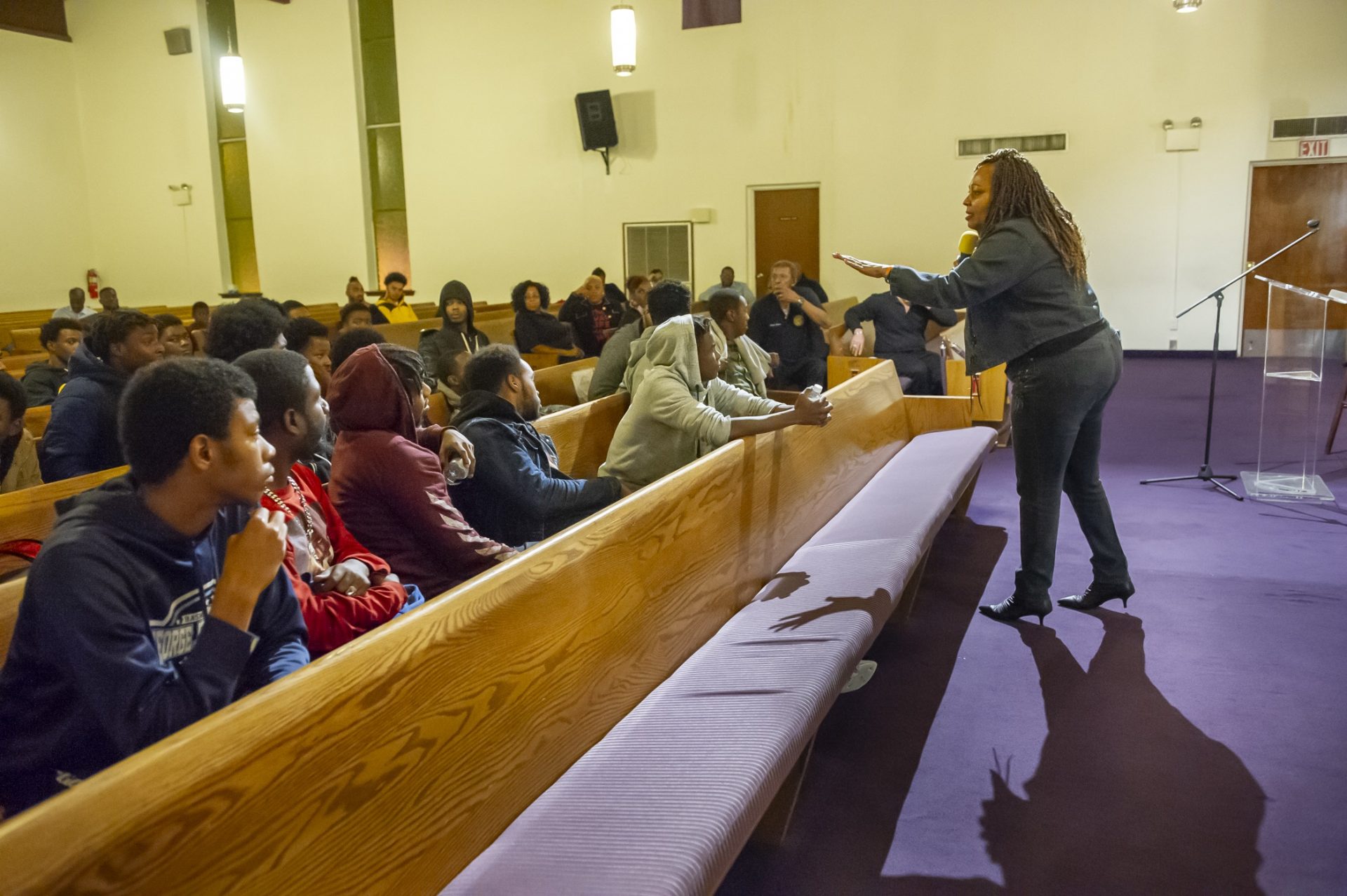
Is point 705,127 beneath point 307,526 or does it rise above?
above

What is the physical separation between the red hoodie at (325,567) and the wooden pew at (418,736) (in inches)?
14.2

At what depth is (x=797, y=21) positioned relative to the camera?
1073 centimetres

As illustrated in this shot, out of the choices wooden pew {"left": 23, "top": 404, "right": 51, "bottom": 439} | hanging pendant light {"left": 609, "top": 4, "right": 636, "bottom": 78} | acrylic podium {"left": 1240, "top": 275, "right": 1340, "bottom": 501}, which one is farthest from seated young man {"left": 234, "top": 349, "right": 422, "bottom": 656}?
hanging pendant light {"left": 609, "top": 4, "right": 636, "bottom": 78}

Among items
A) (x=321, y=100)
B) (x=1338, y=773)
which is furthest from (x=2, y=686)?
(x=321, y=100)

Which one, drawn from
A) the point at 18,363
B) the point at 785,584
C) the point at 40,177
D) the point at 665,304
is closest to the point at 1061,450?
the point at 785,584

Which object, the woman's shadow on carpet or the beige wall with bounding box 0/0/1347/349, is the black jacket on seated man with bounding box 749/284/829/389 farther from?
the beige wall with bounding box 0/0/1347/349

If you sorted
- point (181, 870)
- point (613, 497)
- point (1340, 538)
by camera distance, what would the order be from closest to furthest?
point (181, 870) → point (613, 497) → point (1340, 538)

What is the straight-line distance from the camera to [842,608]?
7.89 feet

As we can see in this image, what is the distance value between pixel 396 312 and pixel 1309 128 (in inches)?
328

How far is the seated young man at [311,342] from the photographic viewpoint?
Result: 3.49 m

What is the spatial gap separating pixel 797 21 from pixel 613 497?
918 centimetres

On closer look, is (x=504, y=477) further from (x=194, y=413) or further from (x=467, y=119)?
(x=467, y=119)

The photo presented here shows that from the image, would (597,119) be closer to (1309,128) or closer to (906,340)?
(906,340)

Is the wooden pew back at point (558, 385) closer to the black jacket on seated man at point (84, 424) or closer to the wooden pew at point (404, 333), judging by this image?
the black jacket on seated man at point (84, 424)
